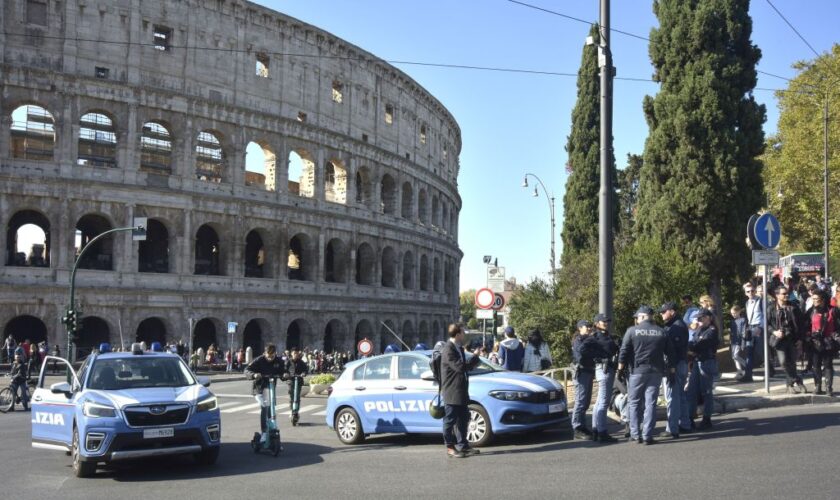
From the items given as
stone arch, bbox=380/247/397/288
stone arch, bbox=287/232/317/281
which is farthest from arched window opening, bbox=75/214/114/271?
stone arch, bbox=380/247/397/288

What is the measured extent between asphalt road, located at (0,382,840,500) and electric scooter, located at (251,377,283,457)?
0.65ft

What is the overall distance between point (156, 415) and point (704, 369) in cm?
Result: 759

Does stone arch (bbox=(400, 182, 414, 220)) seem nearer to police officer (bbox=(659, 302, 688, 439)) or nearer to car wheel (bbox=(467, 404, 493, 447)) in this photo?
car wheel (bbox=(467, 404, 493, 447))

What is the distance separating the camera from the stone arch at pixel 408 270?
58.6 m

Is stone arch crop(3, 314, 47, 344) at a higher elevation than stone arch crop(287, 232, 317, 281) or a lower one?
lower

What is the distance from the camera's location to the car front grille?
10305 millimetres

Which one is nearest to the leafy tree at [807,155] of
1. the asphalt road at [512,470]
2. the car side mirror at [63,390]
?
the asphalt road at [512,470]

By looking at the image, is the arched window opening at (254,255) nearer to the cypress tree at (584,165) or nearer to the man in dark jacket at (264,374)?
the cypress tree at (584,165)

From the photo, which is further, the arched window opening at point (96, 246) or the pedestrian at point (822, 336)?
the arched window opening at point (96, 246)

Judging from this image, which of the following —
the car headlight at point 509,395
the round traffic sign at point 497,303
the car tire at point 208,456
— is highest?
the round traffic sign at point 497,303

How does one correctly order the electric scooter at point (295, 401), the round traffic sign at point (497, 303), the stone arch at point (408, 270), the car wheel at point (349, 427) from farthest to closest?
the stone arch at point (408, 270) < the round traffic sign at point (497, 303) < the electric scooter at point (295, 401) < the car wheel at point (349, 427)

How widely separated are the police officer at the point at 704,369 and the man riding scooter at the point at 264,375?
20.5ft

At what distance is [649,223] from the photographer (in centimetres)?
2495

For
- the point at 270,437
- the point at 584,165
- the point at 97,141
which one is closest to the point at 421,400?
the point at 270,437
